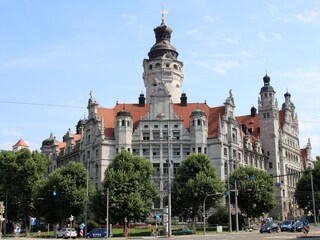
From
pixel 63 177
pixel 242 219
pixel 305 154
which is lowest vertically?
pixel 242 219

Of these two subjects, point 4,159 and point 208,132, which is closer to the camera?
point 4,159

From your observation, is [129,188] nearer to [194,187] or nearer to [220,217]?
[194,187]

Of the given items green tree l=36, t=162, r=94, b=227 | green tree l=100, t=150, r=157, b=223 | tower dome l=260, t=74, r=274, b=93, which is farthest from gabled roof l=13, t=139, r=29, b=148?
green tree l=100, t=150, r=157, b=223

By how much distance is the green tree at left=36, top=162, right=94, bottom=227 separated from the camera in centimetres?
8050

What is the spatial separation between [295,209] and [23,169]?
215ft

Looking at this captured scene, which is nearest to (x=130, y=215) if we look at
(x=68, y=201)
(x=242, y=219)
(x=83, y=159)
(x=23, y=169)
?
(x=68, y=201)

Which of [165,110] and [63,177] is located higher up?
[165,110]

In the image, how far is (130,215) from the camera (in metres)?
75.3

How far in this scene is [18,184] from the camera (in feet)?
Result: 301

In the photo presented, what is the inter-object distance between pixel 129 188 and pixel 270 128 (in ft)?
175

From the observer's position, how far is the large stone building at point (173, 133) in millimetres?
99438

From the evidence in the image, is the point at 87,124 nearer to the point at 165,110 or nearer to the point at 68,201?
the point at 165,110

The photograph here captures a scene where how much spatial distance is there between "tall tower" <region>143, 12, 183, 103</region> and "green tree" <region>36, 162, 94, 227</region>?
3899 centimetres

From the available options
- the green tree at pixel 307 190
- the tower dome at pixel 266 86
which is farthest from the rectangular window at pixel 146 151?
the tower dome at pixel 266 86
